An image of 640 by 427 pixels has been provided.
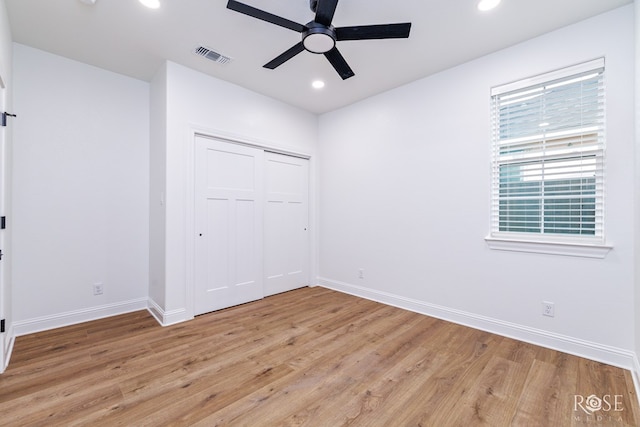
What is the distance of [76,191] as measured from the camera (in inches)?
117

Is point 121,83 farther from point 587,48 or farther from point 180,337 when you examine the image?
point 587,48

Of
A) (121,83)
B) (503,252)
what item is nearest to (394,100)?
(503,252)

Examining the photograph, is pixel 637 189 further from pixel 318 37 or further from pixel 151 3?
pixel 151 3

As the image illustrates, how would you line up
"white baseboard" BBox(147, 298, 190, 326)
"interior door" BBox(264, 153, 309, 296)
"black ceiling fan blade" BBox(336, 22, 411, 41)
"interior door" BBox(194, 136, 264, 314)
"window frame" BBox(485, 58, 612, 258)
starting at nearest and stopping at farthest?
"black ceiling fan blade" BBox(336, 22, 411, 41)
"window frame" BBox(485, 58, 612, 258)
"white baseboard" BBox(147, 298, 190, 326)
"interior door" BBox(194, 136, 264, 314)
"interior door" BBox(264, 153, 309, 296)

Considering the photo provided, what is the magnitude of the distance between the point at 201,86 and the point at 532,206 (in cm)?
361

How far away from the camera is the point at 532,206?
104 inches

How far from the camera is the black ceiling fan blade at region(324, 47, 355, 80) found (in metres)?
2.29

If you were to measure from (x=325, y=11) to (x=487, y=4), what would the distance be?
1.28 m

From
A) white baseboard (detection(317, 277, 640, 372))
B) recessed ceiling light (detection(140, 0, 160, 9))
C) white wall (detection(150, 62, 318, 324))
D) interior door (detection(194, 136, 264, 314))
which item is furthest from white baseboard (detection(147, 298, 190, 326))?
recessed ceiling light (detection(140, 0, 160, 9))

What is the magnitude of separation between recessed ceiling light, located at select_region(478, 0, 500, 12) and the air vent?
229 cm

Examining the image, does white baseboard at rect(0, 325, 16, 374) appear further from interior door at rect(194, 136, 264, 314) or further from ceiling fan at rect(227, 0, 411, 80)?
ceiling fan at rect(227, 0, 411, 80)

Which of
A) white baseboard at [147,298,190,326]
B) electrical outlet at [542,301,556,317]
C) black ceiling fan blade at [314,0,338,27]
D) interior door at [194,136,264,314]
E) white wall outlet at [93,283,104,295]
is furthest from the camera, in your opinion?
interior door at [194,136,264,314]

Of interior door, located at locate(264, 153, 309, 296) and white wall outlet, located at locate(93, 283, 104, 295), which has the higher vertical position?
interior door, located at locate(264, 153, 309, 296)
